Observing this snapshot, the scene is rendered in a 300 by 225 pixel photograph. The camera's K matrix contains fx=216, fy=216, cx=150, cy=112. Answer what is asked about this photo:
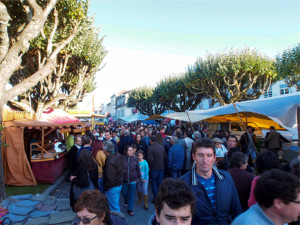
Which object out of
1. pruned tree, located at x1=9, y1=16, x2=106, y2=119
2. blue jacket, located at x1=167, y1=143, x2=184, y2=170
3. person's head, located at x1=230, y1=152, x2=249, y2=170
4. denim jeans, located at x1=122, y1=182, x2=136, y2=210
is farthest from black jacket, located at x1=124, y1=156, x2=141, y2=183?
pruned tree, located at x1=9, y1=16, x2=106, y2=119

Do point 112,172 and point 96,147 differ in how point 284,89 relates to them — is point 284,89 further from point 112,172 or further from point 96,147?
point 112,172

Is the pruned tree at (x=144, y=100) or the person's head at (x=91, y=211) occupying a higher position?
the pruned tree at (x=144, y=100)

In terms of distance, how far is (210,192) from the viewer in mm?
2258

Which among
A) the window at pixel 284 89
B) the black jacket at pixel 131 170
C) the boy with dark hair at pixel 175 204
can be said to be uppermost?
the window at pixel 284 89

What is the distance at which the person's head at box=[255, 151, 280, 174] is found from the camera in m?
2.95

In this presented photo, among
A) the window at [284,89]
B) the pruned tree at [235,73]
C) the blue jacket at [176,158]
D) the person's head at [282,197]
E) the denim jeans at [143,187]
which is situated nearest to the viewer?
the person's head at [282,197]

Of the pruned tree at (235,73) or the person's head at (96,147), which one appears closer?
the person's head at (96,147)

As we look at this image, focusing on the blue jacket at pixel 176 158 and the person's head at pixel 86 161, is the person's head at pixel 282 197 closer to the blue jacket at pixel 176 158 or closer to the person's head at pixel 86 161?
the person's head at pixel 86 161

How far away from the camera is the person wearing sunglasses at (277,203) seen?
154cm

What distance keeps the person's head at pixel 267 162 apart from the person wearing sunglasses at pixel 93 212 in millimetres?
2038

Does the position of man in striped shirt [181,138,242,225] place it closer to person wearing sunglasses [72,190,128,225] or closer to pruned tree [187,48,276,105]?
person wearing sunglasses [72,190,128,225]

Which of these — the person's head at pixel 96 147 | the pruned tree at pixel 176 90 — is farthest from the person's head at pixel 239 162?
the pruned tree at pixel 176 90

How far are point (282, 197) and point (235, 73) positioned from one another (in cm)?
1932

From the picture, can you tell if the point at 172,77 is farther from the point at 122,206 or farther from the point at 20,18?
the point at 122,206
